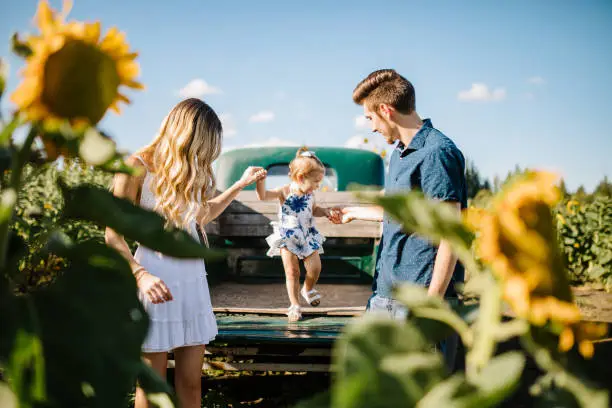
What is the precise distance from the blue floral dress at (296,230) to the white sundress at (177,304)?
171 cm

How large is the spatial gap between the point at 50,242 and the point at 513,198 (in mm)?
335

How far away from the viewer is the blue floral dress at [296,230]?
155 inches

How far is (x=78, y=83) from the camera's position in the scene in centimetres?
33

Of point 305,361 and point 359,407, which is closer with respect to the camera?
point 359,407

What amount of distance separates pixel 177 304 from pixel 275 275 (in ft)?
8.43

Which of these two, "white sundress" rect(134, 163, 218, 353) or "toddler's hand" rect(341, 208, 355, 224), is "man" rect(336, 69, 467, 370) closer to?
"toddler's hand" rect(341, 208, 355, 224)

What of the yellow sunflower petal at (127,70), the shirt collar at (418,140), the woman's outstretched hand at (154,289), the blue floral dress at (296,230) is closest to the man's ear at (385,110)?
the shirt collar at (418,140)

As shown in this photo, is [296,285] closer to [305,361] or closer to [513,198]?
[305,361]

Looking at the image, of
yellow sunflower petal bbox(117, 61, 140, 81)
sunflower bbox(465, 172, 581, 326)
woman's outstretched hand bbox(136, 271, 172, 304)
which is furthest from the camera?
woman's outstretched hand bbox(136, 271, 172, 304)

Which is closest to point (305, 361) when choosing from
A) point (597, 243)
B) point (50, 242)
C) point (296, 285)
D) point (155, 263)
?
point (296, 285)

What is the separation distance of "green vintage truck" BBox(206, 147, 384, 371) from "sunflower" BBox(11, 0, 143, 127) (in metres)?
2.10

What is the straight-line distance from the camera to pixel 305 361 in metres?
2.93

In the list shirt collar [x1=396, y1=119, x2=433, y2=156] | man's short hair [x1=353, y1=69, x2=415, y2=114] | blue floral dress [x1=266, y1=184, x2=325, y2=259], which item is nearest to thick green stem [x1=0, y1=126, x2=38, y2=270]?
shirt collar [x1=396, y1=119, x2=433, y2=156]

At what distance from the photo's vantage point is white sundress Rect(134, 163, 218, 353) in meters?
2.09
